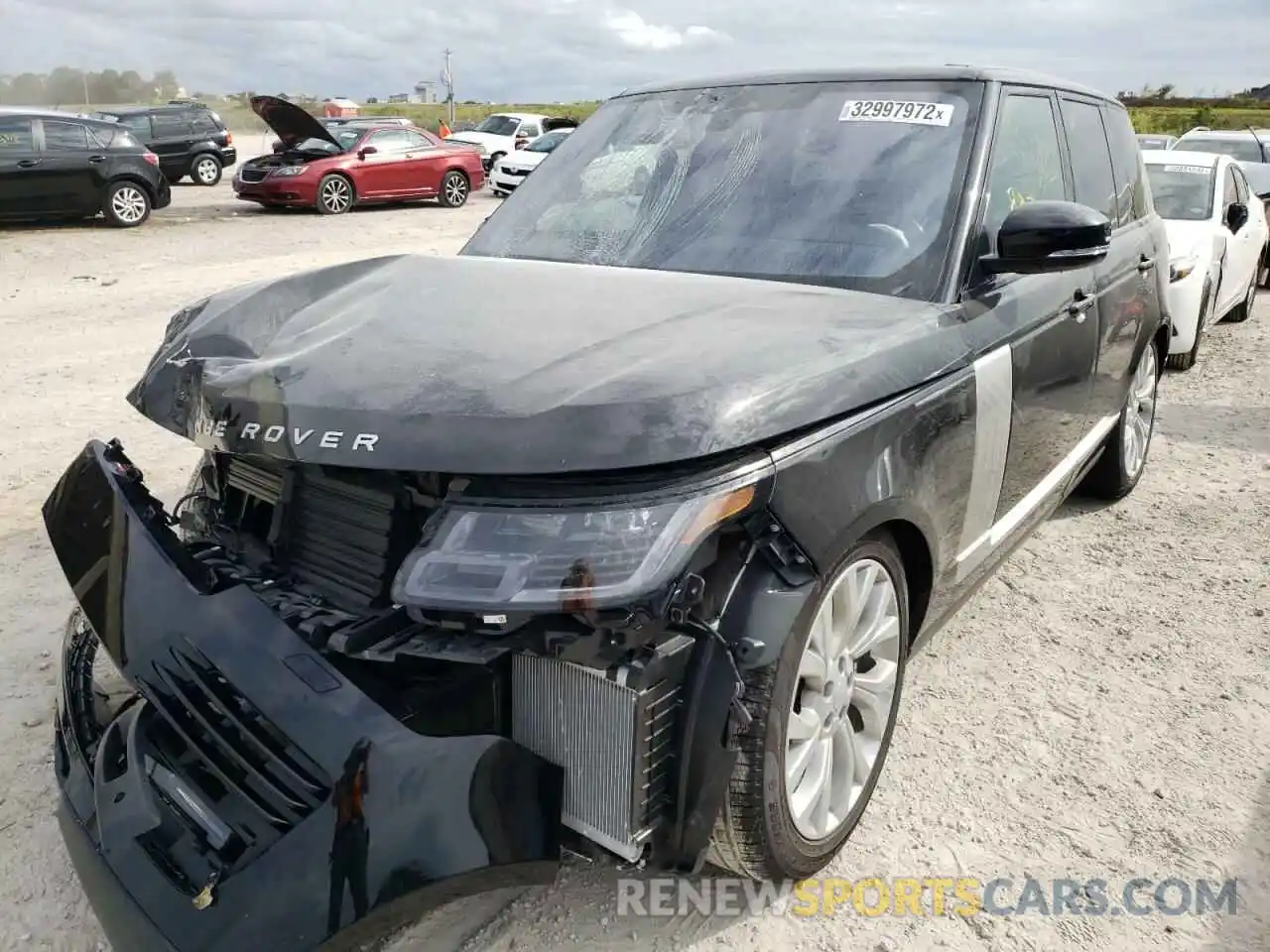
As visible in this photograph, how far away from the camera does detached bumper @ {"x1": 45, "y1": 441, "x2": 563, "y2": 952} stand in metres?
1.67

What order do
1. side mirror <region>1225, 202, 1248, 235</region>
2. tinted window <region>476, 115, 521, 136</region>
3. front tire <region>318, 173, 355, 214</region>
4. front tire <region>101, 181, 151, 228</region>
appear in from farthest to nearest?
tinted window <region>476, 115, 521, 136</region> < front tire <region>318, 173, 355, 214</region> < front tire <region>101, 181, 151, 228</region> < side mirror <region>1225, 202, 1248, 235</region>

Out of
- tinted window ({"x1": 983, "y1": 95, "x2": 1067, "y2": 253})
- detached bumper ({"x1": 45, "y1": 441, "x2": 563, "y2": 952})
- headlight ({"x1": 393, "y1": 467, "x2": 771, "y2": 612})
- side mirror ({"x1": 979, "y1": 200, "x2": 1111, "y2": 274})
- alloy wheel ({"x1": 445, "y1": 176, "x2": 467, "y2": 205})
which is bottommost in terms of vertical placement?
alloy wheel ({"x1": 445, "y1": 176, "x2": 467, "y2": 205})

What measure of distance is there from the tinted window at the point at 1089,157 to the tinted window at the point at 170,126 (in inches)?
796

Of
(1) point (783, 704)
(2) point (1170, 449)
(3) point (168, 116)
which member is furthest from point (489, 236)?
(3) point (168, 116)

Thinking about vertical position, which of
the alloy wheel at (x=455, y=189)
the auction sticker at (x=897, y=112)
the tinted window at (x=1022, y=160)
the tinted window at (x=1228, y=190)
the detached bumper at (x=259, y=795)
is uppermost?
the auction sticker at (x=897, y=112)

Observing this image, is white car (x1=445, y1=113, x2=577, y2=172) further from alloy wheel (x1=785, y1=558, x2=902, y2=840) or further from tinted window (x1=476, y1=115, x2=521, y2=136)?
alloy wheel (x1=785, y1=558, x2=902, y2=840)

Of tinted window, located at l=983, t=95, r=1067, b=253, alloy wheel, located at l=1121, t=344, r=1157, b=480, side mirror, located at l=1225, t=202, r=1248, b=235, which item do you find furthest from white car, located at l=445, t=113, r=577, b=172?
tinted window, located at l=983, t=95, r=1067, b=253

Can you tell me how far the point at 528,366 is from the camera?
2.01m

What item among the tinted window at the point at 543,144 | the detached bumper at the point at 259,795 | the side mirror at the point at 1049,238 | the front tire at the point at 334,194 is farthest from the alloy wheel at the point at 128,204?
the side mirror at the point at 1049,238

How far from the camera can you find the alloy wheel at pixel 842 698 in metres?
2.18

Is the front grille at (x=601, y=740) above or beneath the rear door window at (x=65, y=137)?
beneath

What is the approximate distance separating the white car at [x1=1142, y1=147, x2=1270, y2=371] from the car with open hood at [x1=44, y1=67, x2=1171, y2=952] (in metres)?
4.89

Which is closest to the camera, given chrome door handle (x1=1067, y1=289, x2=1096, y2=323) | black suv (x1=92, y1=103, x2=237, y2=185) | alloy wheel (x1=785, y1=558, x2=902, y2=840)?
alloy wheel (x1=785, y1=558, x2=902, y2=840)

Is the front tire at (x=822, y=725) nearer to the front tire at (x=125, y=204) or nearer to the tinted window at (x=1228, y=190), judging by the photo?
the tinted window at (x=1228, y=190)
